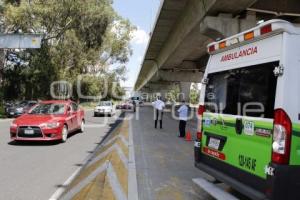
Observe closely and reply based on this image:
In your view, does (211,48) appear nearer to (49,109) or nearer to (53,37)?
(49,109)

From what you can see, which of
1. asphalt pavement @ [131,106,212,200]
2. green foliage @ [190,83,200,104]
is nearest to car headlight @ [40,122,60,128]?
asphalt pavement @ [131,106,212,200]

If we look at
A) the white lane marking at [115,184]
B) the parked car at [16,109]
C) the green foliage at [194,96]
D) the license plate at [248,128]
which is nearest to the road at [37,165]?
the white lane marking at [115,184]

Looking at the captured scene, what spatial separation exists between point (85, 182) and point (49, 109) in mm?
7778

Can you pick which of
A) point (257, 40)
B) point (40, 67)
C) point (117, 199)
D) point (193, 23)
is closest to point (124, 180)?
point (117, 199)

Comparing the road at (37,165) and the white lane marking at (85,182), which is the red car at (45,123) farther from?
the white lane marking at (85,182)

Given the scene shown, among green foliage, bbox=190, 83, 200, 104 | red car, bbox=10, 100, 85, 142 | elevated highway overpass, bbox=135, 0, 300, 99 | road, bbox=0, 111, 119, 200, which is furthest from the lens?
green foliage, bbox=190, 83, 200, 104

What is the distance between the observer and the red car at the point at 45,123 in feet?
42.1

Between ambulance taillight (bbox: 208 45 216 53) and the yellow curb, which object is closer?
ambulance taillight (bbox: 208 45 216 53)

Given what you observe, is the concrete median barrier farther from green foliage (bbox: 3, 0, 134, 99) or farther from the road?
green foliage (bbox: 3, 0, 134, 99)

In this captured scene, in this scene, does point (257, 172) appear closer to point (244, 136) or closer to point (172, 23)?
point (244, 136)

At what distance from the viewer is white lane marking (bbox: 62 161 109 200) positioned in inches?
261

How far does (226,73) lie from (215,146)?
114cm

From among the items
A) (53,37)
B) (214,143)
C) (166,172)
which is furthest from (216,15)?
(53,37)

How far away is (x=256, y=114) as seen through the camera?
501 centimetres
